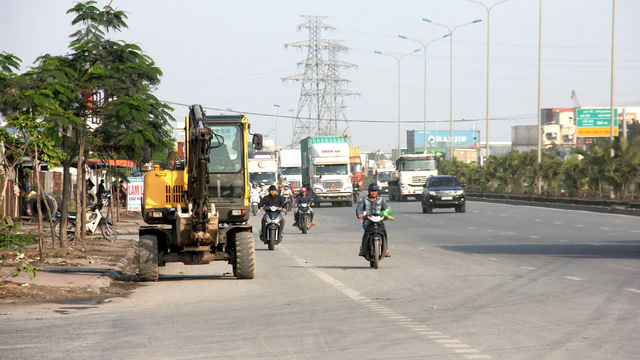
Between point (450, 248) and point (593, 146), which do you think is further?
point (593, 146)

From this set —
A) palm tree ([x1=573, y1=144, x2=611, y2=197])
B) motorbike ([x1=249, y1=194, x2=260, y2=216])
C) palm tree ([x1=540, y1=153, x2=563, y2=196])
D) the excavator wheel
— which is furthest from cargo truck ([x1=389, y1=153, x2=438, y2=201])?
the excavator wheel

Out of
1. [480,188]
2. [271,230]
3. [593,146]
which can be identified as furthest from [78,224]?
[480,188]

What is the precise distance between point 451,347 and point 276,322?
2.41 m

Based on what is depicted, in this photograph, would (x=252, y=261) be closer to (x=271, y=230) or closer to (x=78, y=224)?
(x=271, y=230)

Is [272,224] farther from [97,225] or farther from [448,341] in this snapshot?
[448,341]

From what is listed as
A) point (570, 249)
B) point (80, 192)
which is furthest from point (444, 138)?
point (80, 192)

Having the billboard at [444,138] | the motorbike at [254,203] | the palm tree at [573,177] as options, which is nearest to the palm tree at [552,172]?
the palm tree at [573,177]

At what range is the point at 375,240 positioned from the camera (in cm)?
1595

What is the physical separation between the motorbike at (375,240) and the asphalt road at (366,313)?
15.0 inches

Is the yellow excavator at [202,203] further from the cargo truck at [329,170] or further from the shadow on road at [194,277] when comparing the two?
the cargo truck at [329,170]

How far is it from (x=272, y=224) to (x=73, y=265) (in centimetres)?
614

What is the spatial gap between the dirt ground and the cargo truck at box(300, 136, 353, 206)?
27329mm

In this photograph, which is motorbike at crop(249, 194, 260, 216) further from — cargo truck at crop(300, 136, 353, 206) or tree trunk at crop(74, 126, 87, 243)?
tree trunk at crop(74, 126, 87, 243)

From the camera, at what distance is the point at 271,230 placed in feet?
71.4
